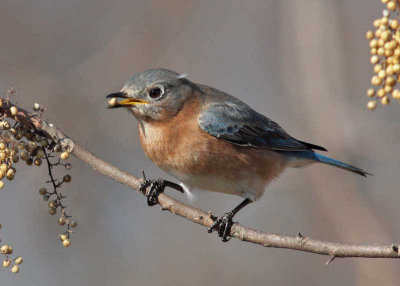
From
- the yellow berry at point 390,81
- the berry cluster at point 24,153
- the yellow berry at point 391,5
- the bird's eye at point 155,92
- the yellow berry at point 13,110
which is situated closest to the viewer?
the yellow berry at point 391,5

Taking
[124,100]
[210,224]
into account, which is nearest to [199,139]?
[124,100]

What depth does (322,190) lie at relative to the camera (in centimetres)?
651

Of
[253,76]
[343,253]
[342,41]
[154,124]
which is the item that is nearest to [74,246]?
[154,124]

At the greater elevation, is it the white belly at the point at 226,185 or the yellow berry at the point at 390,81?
the white belly at the point at 226,185

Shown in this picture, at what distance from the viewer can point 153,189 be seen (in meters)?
4.45

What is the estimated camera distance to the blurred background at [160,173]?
6.23 metres

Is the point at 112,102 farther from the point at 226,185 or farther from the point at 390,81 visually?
the point at 390,81

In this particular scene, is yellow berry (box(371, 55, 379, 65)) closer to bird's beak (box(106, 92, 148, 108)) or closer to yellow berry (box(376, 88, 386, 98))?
yellow berry (box(376, 88, 386, 98))

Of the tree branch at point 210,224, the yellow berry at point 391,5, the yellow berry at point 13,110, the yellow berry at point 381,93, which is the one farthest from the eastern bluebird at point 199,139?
the yellow berry at point 391,5

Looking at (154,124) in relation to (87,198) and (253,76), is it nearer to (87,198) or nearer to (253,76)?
(87,198)

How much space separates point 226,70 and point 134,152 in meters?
1.56

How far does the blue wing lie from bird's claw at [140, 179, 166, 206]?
67 cm

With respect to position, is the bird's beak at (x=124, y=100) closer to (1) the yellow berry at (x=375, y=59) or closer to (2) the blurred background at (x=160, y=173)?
(2) the blurred background at (x=160, y=173)

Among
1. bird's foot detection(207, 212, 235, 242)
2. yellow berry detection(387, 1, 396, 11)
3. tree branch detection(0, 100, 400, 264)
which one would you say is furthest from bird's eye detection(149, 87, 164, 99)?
yellow berry detection(387, 1, 396, 11)
